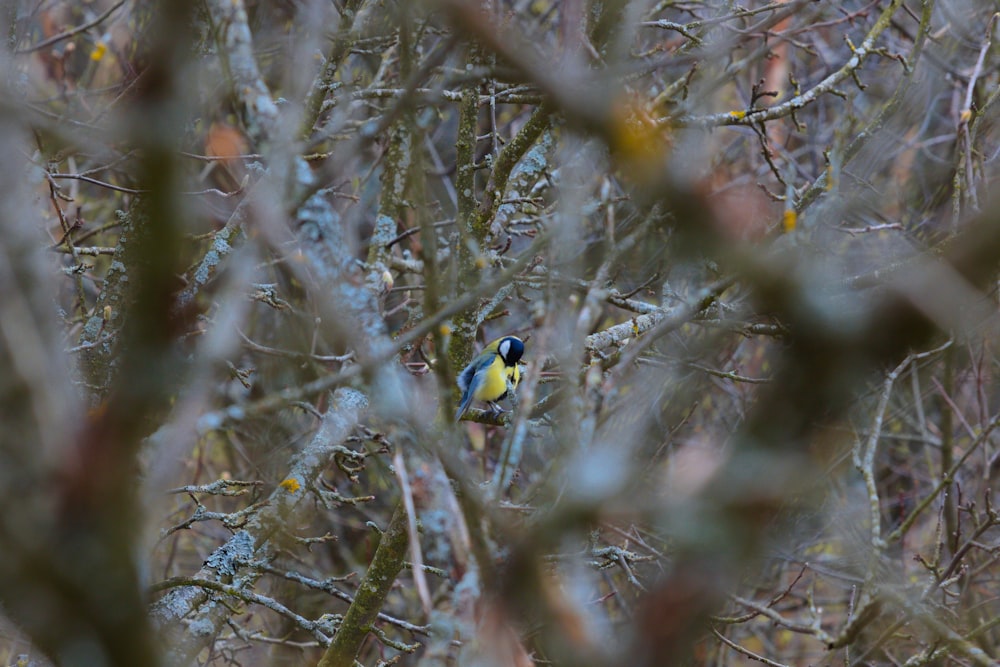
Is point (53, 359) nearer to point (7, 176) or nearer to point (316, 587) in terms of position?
point (7, 176)

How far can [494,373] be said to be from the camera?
5070mm

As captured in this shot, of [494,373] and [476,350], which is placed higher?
[476,350]

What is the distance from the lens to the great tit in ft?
16.2

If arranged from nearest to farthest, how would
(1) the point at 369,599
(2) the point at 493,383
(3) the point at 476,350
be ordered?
(1) the point at 369,599, (2) the point at 493,383, (3) the point at 476,350

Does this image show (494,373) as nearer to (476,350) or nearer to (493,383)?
(493,383)

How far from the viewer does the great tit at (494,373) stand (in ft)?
16.2

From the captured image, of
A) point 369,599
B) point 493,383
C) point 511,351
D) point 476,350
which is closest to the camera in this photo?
point 369,599

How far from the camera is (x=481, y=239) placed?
12.1 ft

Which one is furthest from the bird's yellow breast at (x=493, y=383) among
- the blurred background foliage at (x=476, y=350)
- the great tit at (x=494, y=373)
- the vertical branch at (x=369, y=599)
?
the vertical branch at (x=369, y=599)

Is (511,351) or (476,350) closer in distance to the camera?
(511,351)

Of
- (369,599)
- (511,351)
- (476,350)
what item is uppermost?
(476,350)

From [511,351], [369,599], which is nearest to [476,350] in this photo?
[511,351]

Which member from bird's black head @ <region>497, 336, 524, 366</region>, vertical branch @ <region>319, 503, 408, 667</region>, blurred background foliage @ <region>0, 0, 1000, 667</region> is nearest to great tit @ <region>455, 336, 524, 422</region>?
bird's black head @ <region>497, 336, 524, 366</region>

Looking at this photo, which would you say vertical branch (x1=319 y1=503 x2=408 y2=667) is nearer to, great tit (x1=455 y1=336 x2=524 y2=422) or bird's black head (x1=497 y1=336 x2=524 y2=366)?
great tit (x1=455 y1=336 x2=524 y2=422)
